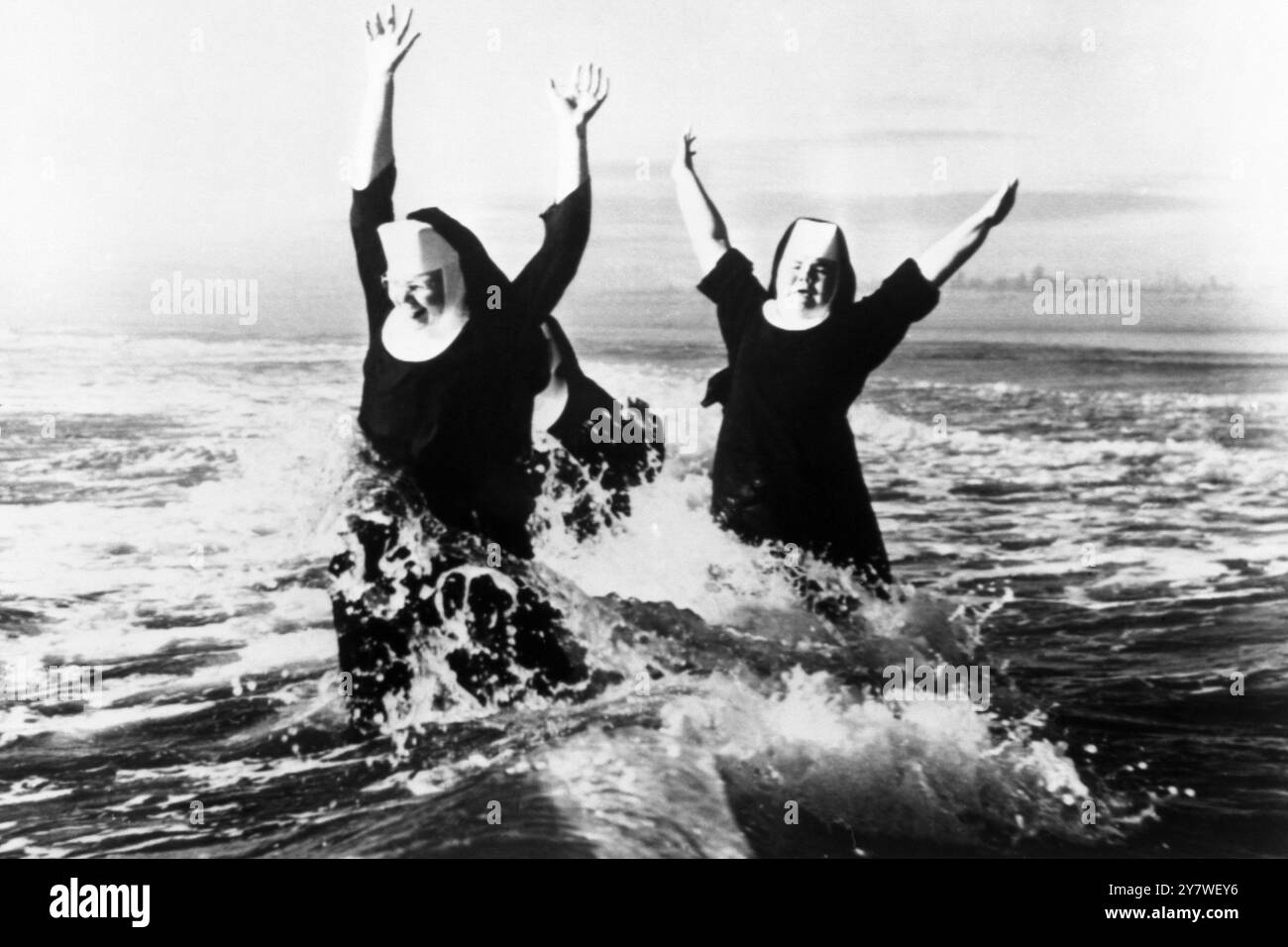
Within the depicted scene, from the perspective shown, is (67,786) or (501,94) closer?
(67,786)

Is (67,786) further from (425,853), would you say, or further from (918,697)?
(918,697)

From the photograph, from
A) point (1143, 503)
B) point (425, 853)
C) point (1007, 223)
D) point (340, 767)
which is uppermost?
point (1007, 223)

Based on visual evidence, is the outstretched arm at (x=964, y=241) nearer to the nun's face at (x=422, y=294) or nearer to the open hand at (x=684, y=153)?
the open hand at (x=684, y=153)

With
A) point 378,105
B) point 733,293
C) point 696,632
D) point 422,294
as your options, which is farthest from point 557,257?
point 696,632

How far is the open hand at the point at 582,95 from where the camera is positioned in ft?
10.6

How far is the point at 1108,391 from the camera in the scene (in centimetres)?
345

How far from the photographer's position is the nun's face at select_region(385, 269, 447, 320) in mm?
3162

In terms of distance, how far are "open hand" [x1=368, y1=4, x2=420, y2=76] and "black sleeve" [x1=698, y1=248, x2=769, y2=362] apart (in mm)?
935

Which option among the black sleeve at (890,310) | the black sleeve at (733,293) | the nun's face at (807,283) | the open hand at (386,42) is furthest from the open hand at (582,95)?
the black sleeve at (890,310)

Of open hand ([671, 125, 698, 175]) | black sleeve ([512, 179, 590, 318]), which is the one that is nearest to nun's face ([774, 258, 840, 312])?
open hand ([671, 125, 698, 175])

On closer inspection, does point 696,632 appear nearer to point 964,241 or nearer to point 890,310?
point 890,310

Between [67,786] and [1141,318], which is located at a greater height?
[1141,318]

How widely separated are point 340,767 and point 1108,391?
2.19 m
